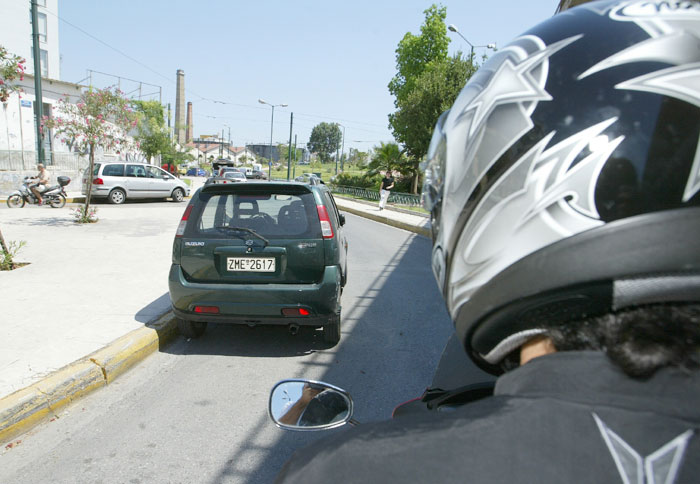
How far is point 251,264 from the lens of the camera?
4.56m

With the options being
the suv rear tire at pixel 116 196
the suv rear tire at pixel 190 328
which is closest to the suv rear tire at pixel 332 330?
the suv rear tire at pixel 190 328

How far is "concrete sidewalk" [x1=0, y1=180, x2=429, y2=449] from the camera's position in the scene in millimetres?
3514

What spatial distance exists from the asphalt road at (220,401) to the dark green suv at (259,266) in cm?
40

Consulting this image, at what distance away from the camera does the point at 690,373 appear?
69 cm

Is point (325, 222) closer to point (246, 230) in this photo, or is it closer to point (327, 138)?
point (246, 230)

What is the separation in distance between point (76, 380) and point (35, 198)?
15.6 metres

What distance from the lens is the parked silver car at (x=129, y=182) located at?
1900 centimetres

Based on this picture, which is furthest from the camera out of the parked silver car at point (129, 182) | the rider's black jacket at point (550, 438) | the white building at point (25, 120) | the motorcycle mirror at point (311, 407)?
the white building at point (25, 120)

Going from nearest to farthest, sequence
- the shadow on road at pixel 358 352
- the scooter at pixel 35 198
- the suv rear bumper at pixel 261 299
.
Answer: the shadow on road at pixel 358 352
the suv rear bumper at pixel 261 299
the scooter at pixel 35 198

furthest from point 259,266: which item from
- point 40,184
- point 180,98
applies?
point 180,98

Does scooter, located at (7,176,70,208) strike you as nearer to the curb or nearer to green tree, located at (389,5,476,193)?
the curb

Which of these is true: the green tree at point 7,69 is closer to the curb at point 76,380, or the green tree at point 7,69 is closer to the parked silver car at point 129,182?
the curb at point 76,380

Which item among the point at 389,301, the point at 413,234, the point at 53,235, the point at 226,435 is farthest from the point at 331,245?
the point at 413,234

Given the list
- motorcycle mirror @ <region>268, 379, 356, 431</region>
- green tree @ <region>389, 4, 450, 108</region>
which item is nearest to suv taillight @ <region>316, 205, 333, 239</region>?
motorcycle mirror @ <region>268, 379, 356, 431</region>
